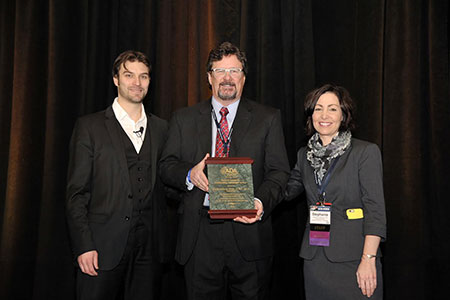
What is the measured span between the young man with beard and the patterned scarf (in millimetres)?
966

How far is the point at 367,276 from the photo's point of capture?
6.70 feet

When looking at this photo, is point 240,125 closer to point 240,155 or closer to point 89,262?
point 240,155

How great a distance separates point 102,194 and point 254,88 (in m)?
1.60

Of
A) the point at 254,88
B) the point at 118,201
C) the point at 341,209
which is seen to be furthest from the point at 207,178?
the point at 254,88

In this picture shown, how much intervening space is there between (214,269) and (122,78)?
131cm

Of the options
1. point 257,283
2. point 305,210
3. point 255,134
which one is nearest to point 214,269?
point 257,283

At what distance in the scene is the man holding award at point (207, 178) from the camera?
2.22 metres

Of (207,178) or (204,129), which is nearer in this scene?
(207,178)

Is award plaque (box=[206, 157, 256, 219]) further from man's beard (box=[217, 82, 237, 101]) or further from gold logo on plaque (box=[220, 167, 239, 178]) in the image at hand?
man's beard (box=[217, 82, 237, 101])

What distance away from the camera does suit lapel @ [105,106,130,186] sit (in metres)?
2.40

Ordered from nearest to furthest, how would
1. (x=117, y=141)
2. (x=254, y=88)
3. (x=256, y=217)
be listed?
1. (x=256, y=217)
2. (x=117, y=141)
3. (x=254, y=88)

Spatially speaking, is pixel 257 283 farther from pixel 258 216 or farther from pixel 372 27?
pixel 372 27

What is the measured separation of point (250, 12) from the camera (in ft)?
11.0

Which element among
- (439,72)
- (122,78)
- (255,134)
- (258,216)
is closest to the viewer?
(258,216)
